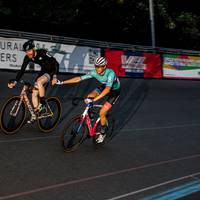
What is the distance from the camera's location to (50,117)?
9.93 metres

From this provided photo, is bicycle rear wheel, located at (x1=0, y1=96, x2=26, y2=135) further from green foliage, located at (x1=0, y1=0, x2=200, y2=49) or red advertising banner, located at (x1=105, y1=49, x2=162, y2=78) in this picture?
green foliage, located at (x1=0, y1=0, x2=200, y2=49)

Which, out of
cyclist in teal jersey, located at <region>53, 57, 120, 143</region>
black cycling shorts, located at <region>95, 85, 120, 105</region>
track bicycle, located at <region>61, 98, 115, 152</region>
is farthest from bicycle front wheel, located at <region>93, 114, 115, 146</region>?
black cycling shorts, located at <region>95, 85, 120, 105</region>

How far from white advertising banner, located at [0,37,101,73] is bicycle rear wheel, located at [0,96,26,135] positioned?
9142 mm

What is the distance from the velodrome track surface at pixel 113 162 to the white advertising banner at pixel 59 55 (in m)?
4.32

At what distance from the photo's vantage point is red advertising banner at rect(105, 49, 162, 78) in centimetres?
2183

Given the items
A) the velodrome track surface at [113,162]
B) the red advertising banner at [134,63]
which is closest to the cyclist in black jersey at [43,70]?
the velodrome track surface at [113,162]

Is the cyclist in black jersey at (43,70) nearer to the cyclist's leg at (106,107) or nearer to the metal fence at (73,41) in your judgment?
the cyclist's leg at (106,107)

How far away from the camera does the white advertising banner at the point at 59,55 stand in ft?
59.0

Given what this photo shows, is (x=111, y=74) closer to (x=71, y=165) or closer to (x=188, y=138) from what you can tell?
(x=71, y=165)


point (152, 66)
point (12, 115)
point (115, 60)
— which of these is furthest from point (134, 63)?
point (12, 115)

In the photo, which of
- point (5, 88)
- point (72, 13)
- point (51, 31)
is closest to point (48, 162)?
point (5, 88)

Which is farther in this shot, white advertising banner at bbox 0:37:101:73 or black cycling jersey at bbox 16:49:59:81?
white advertising banner at bbox 0:37:101:73

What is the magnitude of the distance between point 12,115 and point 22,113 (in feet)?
0.85

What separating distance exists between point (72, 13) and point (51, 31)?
2.99m
